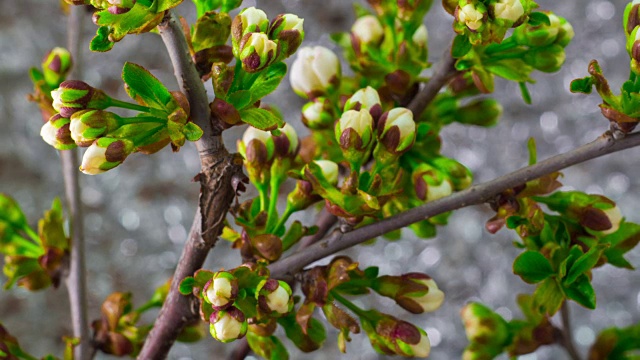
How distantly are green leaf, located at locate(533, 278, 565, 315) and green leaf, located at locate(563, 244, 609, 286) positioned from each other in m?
0.01

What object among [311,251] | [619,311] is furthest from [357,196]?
[619,311]

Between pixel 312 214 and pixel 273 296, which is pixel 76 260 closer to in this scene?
pixel 273 296

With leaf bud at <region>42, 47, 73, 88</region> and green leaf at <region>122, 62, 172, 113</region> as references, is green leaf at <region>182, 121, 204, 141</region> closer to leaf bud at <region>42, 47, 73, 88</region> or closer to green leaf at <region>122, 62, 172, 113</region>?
green leaf at <region>122, 62, 172, 113</region>

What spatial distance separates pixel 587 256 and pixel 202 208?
178 mm

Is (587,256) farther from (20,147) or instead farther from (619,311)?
(20,147)

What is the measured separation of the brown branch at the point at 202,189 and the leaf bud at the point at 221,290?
4 centimetres

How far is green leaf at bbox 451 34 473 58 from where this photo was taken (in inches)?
13.7

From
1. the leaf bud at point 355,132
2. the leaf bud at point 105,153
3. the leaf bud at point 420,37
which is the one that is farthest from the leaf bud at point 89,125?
the leaf bud at point 420,37

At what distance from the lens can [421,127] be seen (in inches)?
15.9

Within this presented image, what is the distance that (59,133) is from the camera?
292mm

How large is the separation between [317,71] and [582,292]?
7.4 inches

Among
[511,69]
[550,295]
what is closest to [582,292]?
[550,295]

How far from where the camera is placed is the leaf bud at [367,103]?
35 cm

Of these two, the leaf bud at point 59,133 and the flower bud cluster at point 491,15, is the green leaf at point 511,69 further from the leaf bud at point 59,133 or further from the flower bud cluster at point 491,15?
the leaf bud at point 59,133
